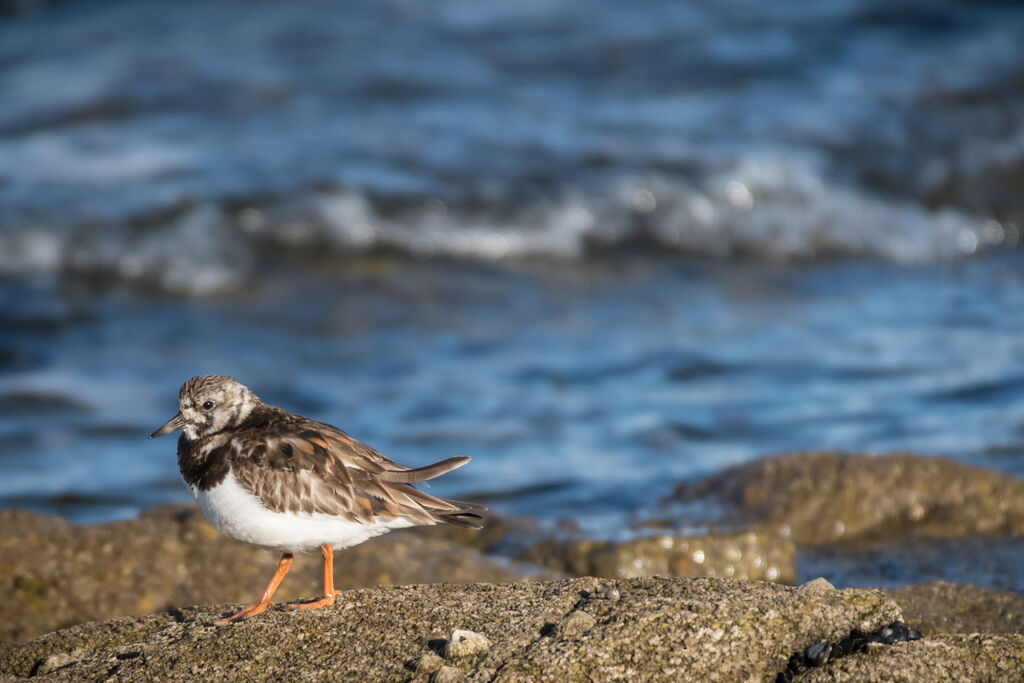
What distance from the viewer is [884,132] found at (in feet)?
42.2

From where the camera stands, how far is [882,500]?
497cm

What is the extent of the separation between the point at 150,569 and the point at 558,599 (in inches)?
75.9

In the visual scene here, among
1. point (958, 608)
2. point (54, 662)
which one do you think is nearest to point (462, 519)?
point (54, 662)

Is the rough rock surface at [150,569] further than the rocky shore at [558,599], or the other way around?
the rough rock surface at [150,569]

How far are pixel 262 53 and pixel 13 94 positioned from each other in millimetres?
3067

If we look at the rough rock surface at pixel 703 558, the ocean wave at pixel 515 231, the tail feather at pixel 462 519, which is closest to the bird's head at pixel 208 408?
the tail feather at pixel 462 519

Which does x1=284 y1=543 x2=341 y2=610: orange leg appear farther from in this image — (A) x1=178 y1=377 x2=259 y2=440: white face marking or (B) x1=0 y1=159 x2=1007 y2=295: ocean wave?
(B) x1=0 y1=159 x2=1007 y2=295: ocean wave

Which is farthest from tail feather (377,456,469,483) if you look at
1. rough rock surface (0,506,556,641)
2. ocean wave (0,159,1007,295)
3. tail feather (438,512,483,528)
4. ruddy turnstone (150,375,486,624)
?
ocean wave (0,159,1007,295)

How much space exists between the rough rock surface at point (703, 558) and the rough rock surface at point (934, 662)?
166 centimetres

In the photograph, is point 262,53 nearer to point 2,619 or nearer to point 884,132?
point 884,132

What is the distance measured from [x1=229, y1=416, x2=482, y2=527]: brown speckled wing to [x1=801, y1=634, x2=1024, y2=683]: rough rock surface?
121 cm

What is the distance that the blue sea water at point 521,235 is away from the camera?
22.4 feet

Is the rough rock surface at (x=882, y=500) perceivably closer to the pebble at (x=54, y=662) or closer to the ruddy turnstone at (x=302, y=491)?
the ruddy turnstone at (x=302, y=491)

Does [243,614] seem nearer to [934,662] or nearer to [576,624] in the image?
[576,624]
